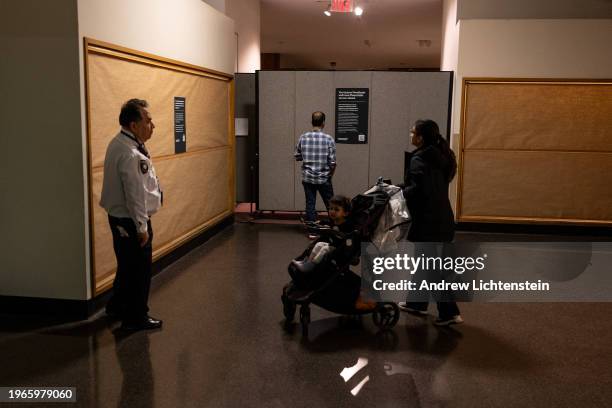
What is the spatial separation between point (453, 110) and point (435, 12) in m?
5.00

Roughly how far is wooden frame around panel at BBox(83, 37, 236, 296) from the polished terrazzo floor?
437 mm

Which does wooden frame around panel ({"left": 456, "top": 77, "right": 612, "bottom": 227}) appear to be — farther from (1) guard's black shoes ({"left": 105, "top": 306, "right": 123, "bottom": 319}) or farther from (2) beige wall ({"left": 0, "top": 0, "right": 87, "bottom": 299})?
(2) beige wall ({"left": 0, "top": 0, "right": 87, "bottom": 299})

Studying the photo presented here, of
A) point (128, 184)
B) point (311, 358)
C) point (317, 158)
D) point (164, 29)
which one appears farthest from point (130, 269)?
point (317, 158)

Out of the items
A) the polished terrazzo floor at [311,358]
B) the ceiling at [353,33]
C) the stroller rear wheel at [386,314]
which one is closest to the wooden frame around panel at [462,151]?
the polished terrazzo floor at [311,358]

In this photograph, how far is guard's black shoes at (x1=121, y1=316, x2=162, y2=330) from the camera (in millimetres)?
4301

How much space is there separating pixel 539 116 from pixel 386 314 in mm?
4560

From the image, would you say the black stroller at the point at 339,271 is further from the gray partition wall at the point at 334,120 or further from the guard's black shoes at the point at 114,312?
the gray partition wall at the point at 334,120

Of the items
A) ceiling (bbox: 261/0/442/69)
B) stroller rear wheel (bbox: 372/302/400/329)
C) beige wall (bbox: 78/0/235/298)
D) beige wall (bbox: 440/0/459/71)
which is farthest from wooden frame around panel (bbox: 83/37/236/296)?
ceiling (bbox: 261/0/442/69)

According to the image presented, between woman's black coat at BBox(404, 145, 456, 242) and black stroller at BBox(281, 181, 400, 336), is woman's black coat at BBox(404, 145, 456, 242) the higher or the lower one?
the higher one

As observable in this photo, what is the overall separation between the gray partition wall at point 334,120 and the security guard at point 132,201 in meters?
4.65

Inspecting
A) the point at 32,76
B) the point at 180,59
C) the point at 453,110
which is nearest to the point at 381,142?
the point at 453,110

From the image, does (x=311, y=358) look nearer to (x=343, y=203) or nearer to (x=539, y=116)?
(x=343, y=203)

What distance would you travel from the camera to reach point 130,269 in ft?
13.6

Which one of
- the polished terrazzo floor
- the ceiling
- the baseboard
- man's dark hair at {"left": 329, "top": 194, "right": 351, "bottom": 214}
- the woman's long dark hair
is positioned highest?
the ceiling
